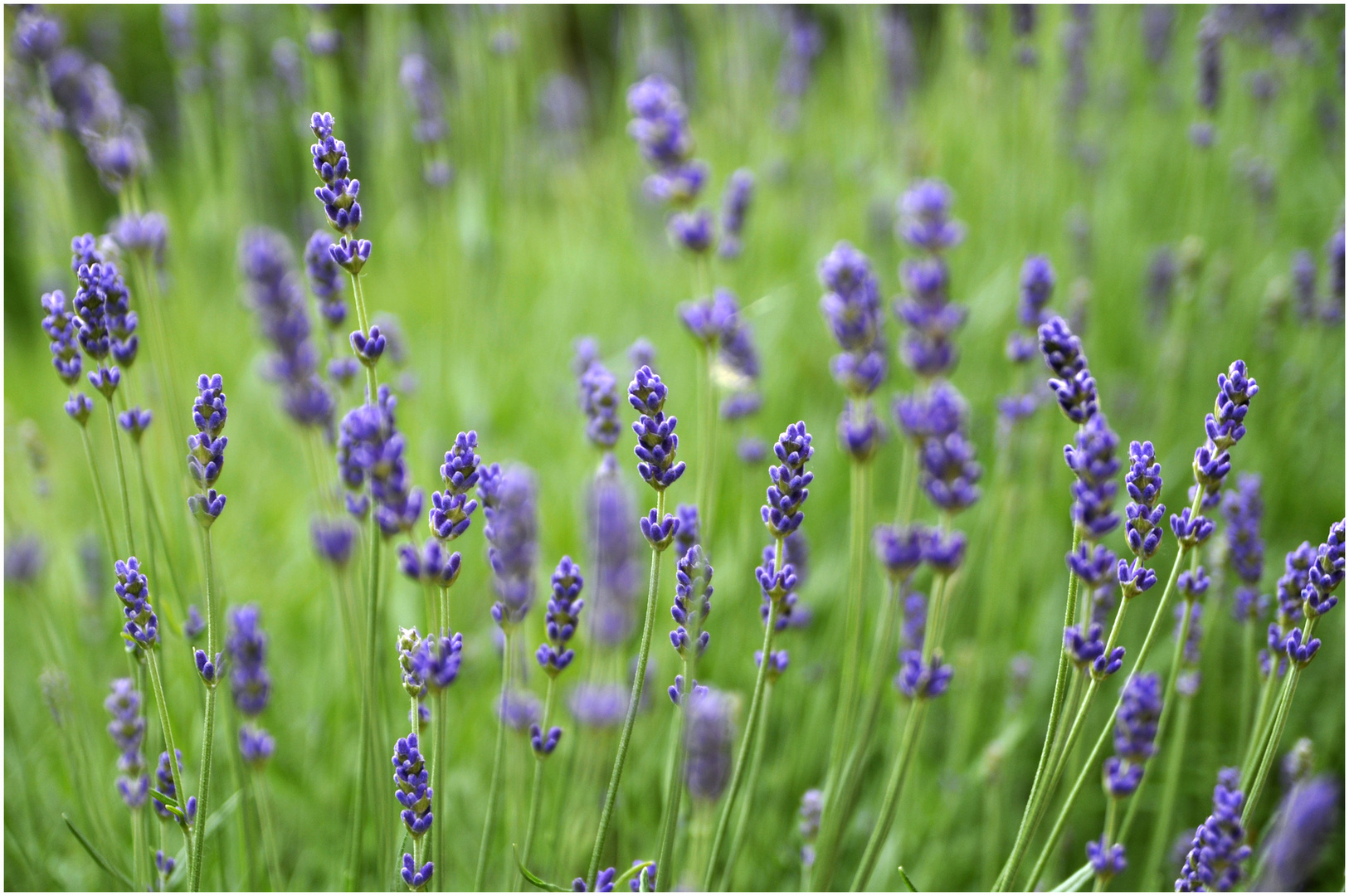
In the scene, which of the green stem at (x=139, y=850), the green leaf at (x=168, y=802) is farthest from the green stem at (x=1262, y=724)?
the green stem at (x=139, y=850)

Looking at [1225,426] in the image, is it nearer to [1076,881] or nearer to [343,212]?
[1076,881]

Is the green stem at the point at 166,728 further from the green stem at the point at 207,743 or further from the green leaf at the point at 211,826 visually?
the green leaf at the point at 211,826

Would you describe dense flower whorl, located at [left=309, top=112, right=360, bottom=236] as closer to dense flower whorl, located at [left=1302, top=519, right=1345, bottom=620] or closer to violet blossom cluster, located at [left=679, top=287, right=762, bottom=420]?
violet blossom cluster, located at [left=679, top=287, right=762, bottom=420]

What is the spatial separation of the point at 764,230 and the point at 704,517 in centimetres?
208

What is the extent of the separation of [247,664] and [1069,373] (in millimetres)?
1038

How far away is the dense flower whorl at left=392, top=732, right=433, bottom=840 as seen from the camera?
106 cm

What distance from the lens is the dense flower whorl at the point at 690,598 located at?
3.42ft

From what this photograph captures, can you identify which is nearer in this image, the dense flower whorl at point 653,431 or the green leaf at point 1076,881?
the dense flower whorl at point 653,431

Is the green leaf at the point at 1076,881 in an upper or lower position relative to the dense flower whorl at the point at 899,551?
lower

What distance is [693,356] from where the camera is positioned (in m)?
3.13

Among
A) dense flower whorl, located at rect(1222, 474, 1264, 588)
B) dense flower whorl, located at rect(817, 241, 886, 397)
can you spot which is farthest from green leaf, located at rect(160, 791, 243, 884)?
dense flower whorl, located at rect(1222, 474, 1264, 588)

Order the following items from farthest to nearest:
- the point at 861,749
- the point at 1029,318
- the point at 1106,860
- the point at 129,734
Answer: the point at 1029,318
the point at 129,734
the point at 1106,860
the point at 861,749

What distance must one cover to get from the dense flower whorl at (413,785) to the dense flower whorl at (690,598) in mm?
319

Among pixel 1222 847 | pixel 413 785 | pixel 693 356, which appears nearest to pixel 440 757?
pixel 413 785
